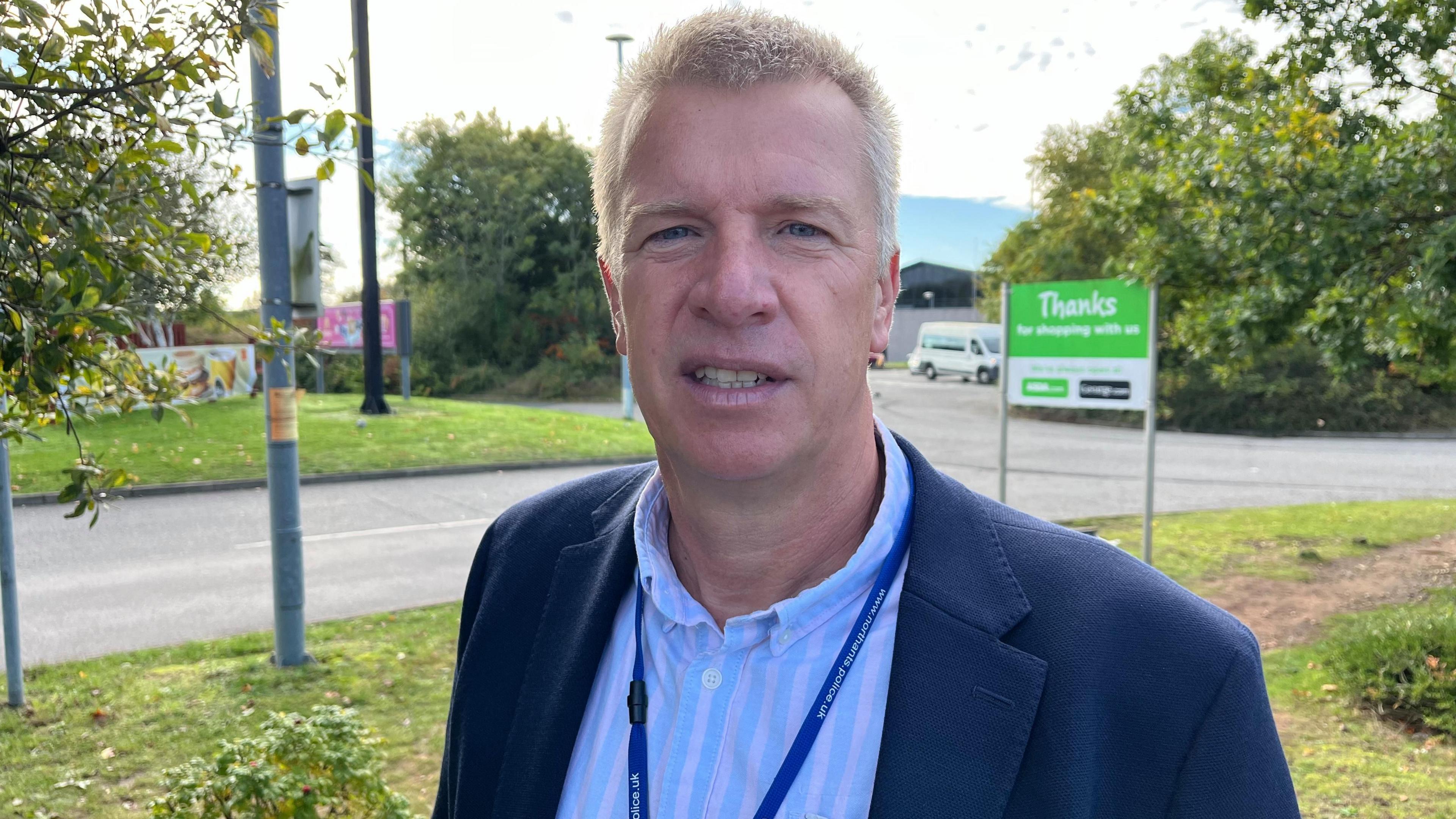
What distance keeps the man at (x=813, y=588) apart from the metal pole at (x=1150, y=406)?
24.4 ft

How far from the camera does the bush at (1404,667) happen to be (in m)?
5.38

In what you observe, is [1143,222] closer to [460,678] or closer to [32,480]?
[460,678]

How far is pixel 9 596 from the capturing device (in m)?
5.90

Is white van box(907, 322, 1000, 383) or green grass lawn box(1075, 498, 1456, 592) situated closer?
green grass lawn box(1075, 498, 1456, 592)

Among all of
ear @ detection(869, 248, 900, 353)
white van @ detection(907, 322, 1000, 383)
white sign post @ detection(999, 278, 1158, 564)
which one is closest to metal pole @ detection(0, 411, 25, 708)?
ear @ detection(869, 248, 900, 353)

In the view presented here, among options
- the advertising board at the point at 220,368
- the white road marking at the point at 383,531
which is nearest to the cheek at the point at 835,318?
the white road marking at the point at 383,531

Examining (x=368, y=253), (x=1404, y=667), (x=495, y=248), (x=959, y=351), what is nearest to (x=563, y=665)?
(x=1404, y=667)

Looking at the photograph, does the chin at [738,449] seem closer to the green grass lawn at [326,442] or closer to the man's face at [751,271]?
the man's face at [751,271]

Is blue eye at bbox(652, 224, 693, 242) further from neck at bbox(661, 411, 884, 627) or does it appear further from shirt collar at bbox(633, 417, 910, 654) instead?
shirt collar at bbox(633, 417, 910, 654)

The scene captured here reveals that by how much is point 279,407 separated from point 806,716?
5.54 metres

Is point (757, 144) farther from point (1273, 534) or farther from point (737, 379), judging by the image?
point (1273, 534)

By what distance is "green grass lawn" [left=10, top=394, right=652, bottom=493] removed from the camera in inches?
575

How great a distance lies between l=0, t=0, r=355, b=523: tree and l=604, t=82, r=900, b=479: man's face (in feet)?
3.96

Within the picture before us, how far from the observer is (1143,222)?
8211 mm
